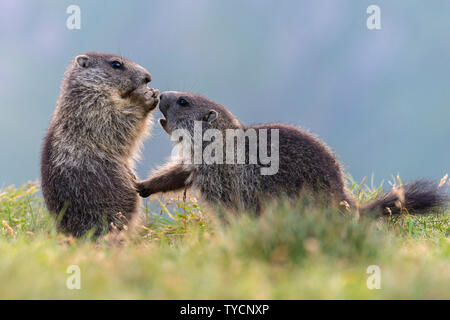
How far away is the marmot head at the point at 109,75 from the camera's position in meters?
8.00

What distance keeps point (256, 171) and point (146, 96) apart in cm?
224

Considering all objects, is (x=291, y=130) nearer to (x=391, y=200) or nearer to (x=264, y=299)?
(x=391, y=200)

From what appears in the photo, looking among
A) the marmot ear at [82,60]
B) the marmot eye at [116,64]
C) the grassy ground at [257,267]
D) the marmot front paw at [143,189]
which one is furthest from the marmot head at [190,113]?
the grassy ground at [257,267]

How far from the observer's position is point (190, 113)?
7488mm

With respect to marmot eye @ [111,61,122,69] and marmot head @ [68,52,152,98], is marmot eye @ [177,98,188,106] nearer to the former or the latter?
marmot head @ [68,52,152,98]

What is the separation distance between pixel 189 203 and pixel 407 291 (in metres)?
4.97

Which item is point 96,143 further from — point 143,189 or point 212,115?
point 212,115

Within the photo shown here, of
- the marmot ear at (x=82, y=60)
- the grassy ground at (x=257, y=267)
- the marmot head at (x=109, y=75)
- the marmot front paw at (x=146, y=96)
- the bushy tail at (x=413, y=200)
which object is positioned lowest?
the grassy ground at (x=257, y=267)

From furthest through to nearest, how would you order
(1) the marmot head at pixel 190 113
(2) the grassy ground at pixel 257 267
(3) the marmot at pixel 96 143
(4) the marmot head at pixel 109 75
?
(4) the marmot head at pixel 109 75 < (1) the marmot head at pixel 190 113 < (3) the marmot at pixel 96 143 < (2) the grassy ground at pixel 257 267

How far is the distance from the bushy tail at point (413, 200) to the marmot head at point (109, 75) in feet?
12.0

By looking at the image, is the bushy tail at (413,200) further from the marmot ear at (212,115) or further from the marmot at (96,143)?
the marmot at (96,143)

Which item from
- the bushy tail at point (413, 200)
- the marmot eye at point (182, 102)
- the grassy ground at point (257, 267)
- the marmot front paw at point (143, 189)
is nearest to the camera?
the grassy ground at point (257, 267)

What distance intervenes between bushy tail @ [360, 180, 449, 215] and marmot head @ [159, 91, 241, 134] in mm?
2090

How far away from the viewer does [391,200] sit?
23.3ft
